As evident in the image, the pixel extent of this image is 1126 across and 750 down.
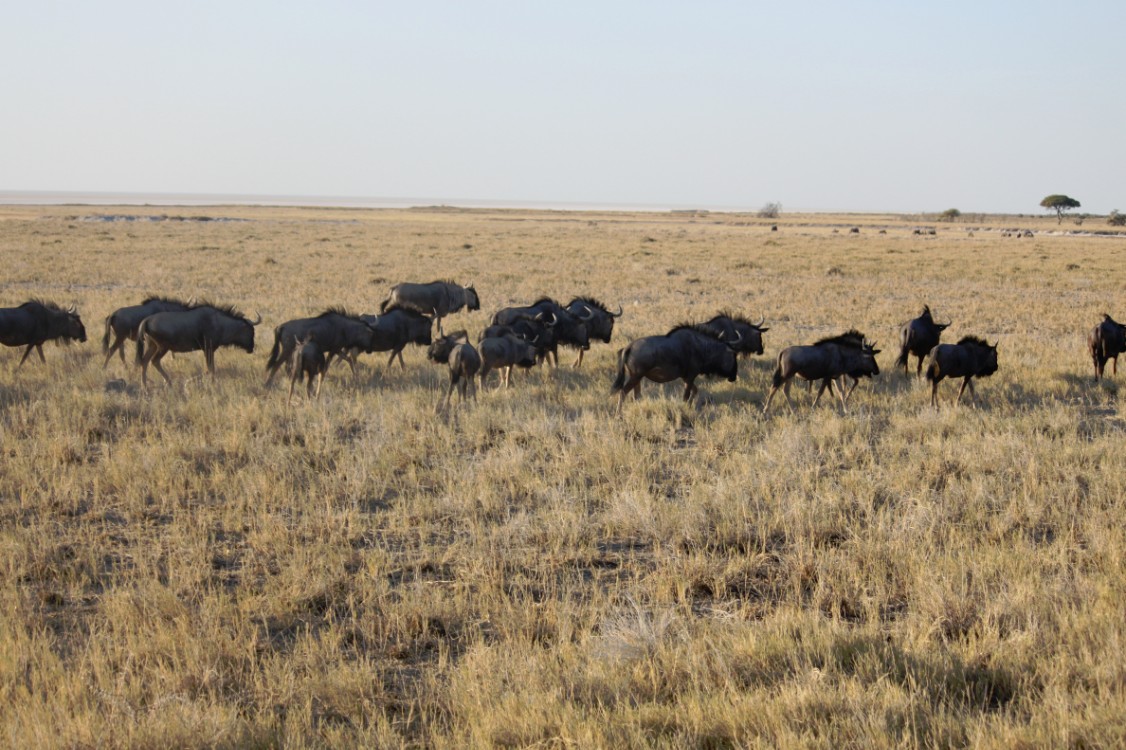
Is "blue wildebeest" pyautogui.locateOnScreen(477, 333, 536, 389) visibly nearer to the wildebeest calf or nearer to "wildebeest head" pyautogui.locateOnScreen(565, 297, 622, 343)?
the wildebeest calf

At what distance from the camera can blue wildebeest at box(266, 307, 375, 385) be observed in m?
12.2

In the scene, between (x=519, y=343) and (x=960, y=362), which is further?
(x=519, y=343)

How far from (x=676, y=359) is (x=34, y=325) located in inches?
396

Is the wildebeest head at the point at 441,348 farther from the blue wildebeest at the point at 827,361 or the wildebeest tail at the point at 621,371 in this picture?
the blue wildebeest at the point at 827,361

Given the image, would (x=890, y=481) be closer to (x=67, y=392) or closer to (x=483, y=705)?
(x=483, y=705)

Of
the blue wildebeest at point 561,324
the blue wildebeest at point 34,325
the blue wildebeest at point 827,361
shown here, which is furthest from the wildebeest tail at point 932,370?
the blue wildebeest at point 34,325

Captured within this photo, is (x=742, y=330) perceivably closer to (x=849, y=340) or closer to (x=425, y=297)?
(x=849, y=340)

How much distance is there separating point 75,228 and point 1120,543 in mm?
62919

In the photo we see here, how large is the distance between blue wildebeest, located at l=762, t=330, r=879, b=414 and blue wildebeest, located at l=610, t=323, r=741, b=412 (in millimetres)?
739

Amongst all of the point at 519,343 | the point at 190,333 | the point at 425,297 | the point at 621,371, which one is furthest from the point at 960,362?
the point at 425,297

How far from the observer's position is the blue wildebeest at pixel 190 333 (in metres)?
12.2

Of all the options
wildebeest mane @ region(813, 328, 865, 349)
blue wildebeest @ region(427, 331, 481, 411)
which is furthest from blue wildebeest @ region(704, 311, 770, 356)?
blue wildebeest @ region(427, 331, 481, 411)

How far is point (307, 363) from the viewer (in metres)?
11.6

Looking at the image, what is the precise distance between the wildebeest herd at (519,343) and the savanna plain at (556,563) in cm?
46
